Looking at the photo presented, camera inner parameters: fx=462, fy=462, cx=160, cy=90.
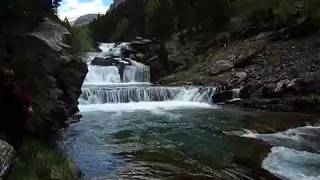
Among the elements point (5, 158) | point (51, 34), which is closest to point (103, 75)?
point (51, 34)

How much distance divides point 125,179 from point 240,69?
85.9 ft

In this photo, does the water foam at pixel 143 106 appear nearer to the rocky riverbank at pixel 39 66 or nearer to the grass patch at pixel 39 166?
the rocky riverbank at pixel 39 66

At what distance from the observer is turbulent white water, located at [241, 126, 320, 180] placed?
1194 cm

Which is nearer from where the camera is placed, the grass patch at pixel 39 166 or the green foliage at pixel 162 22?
the grass patch at pixel 39 166

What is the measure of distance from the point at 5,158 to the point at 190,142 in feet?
28.7

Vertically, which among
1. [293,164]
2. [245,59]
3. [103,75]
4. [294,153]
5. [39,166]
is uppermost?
[245,59]

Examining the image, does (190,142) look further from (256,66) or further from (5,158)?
(256,66)

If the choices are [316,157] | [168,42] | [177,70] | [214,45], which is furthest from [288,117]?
[168,42]

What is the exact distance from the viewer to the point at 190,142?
1634 cm

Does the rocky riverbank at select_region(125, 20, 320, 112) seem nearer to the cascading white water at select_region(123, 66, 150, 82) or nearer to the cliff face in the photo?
the cascading white water at select_region(123, 66, 150, 82)

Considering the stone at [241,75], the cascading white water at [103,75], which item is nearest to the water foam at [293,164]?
the stone at [241,75]

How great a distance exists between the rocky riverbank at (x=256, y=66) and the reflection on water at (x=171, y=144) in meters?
3.44

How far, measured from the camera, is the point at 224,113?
24906mm

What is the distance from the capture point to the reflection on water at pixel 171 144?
1227 cm
